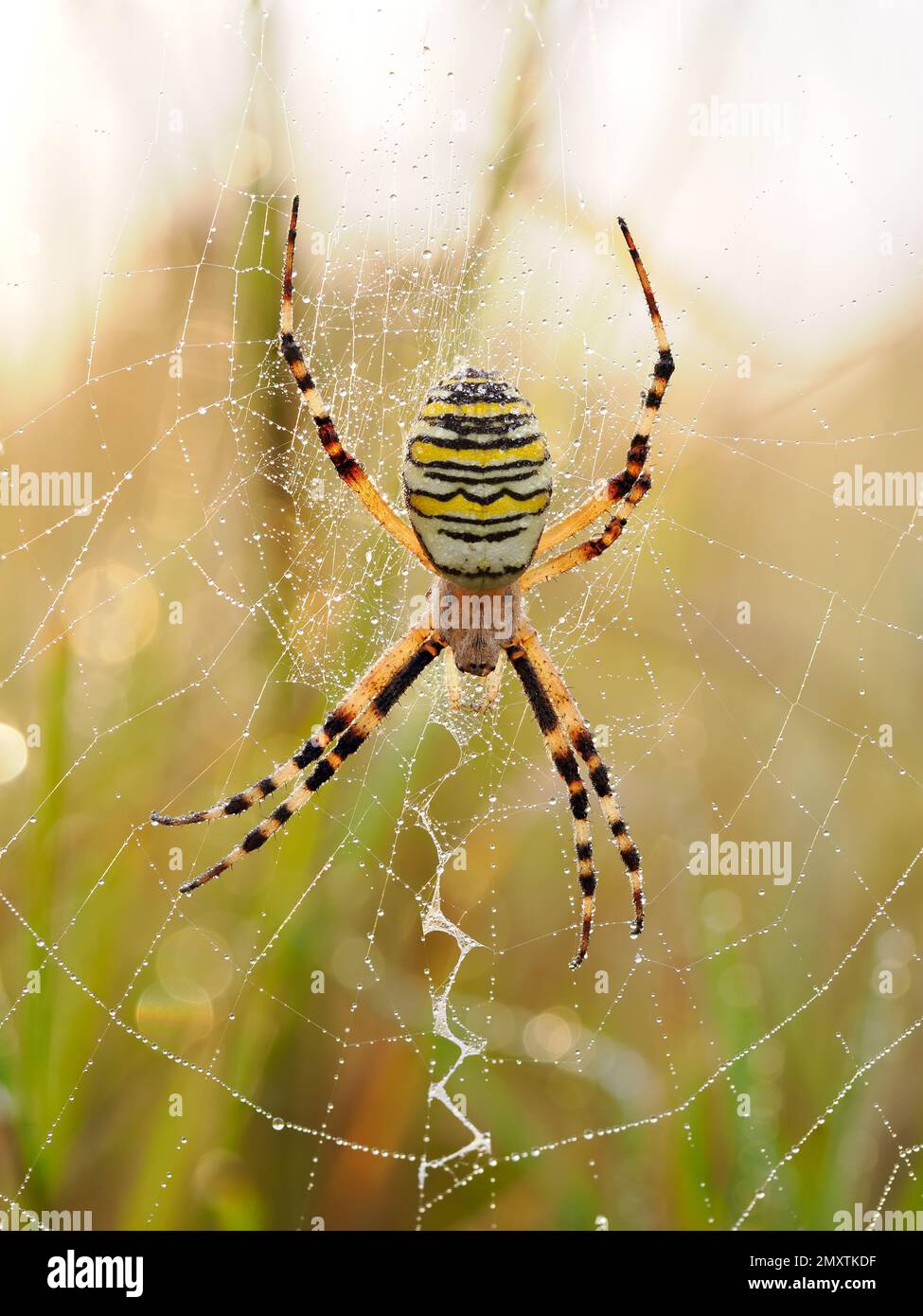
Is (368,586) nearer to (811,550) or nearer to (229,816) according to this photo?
(229,816)

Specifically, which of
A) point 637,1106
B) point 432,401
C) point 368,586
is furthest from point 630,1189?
point 432,401

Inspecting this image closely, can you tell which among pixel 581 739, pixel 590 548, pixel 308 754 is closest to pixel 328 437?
pixel 590 548

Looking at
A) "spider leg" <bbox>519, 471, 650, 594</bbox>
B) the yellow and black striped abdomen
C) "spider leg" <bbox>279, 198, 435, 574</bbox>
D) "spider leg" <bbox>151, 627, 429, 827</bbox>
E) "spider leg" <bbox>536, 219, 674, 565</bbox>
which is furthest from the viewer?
"spider leg" <bbox>151, 627, 429, 827</bbox>

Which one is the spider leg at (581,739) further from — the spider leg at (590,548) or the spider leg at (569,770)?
the spider leg at (590,548)

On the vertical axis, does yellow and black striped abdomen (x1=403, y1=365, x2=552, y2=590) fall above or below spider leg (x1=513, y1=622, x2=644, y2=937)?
above

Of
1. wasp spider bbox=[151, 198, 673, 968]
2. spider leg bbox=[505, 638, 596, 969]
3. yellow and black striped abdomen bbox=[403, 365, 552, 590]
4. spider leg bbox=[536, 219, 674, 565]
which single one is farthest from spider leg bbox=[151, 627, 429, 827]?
yellow and black striped abdomen bbox=[403, 365, 552, 590]

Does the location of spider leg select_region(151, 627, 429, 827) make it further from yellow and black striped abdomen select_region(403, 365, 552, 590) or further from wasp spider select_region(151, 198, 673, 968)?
yellow and black striped abdomen select_region(403, 365, 552, 590)

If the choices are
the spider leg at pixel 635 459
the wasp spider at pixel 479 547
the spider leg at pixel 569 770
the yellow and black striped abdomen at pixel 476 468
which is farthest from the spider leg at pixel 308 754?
the yellow and black striped abdomen at pixel 476 468
